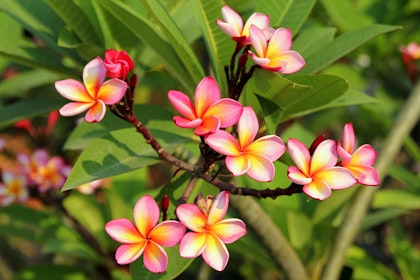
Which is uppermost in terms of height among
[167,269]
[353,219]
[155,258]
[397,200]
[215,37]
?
[215,37]

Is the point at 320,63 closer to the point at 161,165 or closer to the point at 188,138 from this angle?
the point at 188,138

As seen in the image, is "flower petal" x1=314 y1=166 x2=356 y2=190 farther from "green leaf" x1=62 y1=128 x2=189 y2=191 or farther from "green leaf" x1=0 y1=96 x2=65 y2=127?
"green leaf" x1=0 y1=96 x2=65 y2=127

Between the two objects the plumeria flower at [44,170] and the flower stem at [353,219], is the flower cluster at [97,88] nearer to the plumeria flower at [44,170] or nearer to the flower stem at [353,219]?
the flower stem at [353,219]

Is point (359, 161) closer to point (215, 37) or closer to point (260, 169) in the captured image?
point (260, 169)

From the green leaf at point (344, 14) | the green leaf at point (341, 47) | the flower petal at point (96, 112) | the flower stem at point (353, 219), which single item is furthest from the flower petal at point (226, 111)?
the green leaf at point (344, 14)

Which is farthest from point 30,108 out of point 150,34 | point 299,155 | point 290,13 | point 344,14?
point 344,14

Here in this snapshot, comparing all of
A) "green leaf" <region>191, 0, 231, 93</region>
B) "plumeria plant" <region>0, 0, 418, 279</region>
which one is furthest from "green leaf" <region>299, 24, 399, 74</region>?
"green leaf" <region>191, 0, 231, 93</region>
